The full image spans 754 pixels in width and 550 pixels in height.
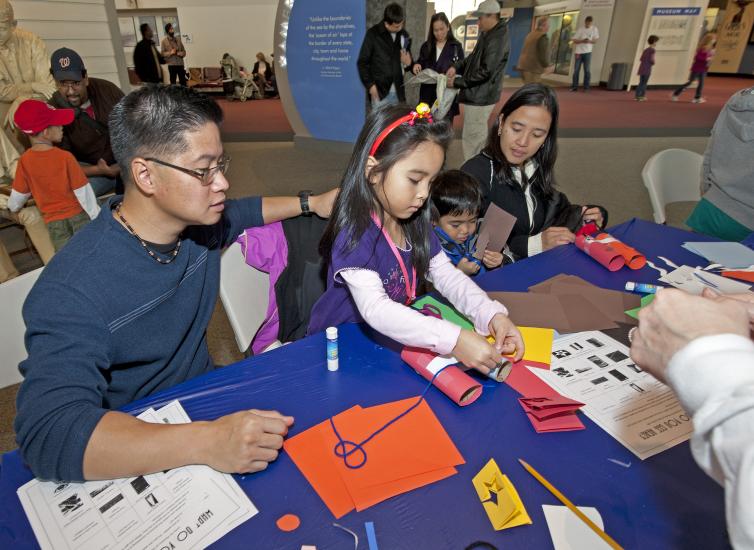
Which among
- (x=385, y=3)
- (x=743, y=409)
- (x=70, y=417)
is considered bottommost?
(x=70, y=417)

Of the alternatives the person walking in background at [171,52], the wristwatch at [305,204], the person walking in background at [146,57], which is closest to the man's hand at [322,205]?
the wristwatch at [305,204]

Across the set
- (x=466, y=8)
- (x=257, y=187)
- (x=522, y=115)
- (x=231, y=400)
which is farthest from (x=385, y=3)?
(x=466, y=8)

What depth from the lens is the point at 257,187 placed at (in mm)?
5242

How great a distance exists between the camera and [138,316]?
3.59ft

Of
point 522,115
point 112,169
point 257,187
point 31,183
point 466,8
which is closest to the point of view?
point 522,115

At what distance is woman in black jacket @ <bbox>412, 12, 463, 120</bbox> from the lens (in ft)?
18.0

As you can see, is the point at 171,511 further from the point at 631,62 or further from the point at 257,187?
the point at 631,62

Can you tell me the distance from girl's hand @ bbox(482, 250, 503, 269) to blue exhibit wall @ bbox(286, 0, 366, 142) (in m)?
4.41

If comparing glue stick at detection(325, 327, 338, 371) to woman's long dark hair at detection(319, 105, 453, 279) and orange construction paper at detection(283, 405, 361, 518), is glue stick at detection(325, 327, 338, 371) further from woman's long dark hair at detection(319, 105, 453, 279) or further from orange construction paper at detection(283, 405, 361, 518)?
woman's long dark hair at detection(319, 105, 453, 279)

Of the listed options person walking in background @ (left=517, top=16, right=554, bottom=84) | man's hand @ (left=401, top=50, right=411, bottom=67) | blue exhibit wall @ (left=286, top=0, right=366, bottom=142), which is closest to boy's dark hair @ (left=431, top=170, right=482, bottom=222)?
man's hand @ (left=401, top=50, right=411, bottom=67)

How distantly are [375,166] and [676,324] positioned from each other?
3.06 ft

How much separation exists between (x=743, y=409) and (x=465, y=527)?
484 millimetres

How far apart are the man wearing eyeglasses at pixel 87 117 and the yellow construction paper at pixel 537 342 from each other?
124 inches

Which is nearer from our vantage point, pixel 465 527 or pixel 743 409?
pixel 743 409
